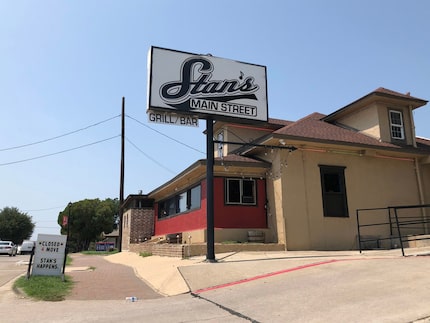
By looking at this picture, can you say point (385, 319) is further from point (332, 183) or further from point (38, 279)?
point (332, 183)

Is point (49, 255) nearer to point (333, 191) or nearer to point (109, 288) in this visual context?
point (109, 288)

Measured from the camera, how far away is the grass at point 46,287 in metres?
9.24

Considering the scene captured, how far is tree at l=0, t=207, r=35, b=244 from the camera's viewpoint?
71.8m

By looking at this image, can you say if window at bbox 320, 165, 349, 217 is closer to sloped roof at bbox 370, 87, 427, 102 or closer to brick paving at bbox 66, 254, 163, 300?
sloped roof at bbox 370, 87, 427, 102

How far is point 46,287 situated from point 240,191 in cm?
947

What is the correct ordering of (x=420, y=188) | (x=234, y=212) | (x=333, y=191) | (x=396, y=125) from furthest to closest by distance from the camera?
(x=396, y=125) → (x=420, y=188) → (x=333, y=191) → (x=234, y=212)

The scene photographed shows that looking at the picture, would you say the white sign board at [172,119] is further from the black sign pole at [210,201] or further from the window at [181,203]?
the window at [181,203]

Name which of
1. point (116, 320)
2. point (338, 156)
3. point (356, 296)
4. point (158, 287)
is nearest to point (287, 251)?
point (338, 156)

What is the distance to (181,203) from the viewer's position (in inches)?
888

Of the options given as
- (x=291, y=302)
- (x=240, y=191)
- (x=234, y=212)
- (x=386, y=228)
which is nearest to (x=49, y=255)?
(x=234, y=212)

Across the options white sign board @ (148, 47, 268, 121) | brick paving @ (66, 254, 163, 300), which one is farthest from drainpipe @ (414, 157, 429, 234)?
brick paving @ (66, 254, 163, 300)

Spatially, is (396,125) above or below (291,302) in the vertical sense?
above

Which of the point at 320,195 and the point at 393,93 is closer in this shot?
the point at 320,195

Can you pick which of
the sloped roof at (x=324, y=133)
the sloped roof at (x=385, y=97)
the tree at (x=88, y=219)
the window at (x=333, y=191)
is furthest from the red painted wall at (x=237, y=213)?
the tree at (x=88, y=219)
